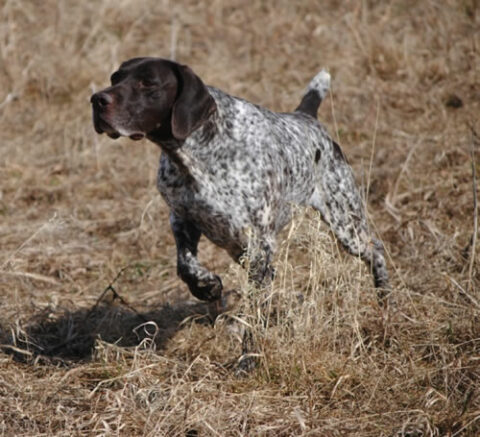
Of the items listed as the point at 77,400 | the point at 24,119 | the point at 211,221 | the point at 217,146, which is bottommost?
the point at 24,119

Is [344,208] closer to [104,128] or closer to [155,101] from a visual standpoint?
[155,101]

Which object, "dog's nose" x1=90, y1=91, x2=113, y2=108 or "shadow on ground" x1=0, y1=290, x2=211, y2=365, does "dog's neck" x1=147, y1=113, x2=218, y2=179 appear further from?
"shadow on ground" x1=0, y1=290, x2=211, y2=365

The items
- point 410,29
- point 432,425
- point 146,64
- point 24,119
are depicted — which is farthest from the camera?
point 410,29

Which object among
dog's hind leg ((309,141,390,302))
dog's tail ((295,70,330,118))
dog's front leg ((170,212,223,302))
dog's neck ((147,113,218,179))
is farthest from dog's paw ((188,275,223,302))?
dog's tail ((295,70,330,118))

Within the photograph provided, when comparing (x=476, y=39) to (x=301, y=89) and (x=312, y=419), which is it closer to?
(x=301, y=89)

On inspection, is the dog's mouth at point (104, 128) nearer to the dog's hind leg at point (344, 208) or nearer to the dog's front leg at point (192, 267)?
the dog's front leg at point (192, 267)

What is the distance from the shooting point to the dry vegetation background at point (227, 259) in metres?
3.87

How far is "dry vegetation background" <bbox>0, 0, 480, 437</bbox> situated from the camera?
387 centimetres

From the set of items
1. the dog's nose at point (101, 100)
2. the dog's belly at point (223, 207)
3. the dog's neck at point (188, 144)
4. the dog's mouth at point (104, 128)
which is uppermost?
the dog's nose at point (101, 100)

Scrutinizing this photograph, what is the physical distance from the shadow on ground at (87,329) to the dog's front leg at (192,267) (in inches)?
5.5

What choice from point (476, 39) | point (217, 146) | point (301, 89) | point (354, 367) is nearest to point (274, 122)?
point (217, 146)

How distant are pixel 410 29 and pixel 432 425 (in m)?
7.19

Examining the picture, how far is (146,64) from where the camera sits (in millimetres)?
4348

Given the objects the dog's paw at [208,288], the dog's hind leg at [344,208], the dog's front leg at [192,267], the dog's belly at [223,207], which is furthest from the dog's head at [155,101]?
the dog's hind leg at [344,208]
